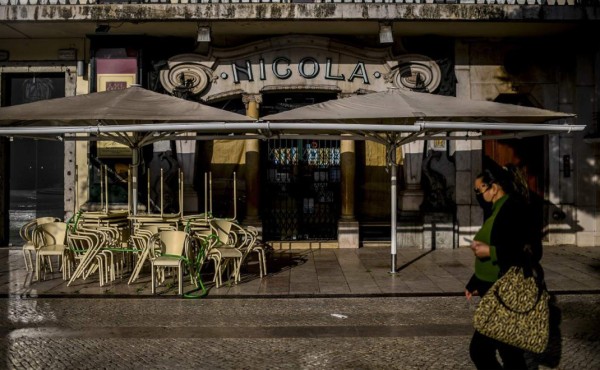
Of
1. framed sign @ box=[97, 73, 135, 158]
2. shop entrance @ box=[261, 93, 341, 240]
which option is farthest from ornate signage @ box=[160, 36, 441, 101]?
framed sign @ box=[97, 73, 135, 158]

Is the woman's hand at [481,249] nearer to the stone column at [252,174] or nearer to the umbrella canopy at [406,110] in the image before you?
the umbrella canopy at [406,110]

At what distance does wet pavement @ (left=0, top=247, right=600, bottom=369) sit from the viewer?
233 inches

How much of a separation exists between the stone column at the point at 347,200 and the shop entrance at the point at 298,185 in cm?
31

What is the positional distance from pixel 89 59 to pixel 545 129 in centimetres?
944

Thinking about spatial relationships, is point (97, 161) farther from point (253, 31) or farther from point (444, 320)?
point (444, 320)

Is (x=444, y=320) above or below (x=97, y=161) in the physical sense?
below

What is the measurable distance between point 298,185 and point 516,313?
10002 millimetres

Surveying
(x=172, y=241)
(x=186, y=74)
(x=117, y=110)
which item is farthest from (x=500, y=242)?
(x=186, y=74)

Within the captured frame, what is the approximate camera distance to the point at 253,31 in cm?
1362

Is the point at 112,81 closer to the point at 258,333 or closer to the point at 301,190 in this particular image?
the point at 301,190

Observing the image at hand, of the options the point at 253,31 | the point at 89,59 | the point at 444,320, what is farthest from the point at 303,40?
the point at 444,320

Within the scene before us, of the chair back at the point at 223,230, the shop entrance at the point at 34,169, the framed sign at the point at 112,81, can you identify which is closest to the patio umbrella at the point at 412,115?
the chair back at the point at 223,230

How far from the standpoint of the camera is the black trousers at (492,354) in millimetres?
4289

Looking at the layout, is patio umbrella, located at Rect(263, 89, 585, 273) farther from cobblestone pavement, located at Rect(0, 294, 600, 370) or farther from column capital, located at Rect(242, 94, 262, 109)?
column capital, located at Rect(242, 94, 262, 109)
